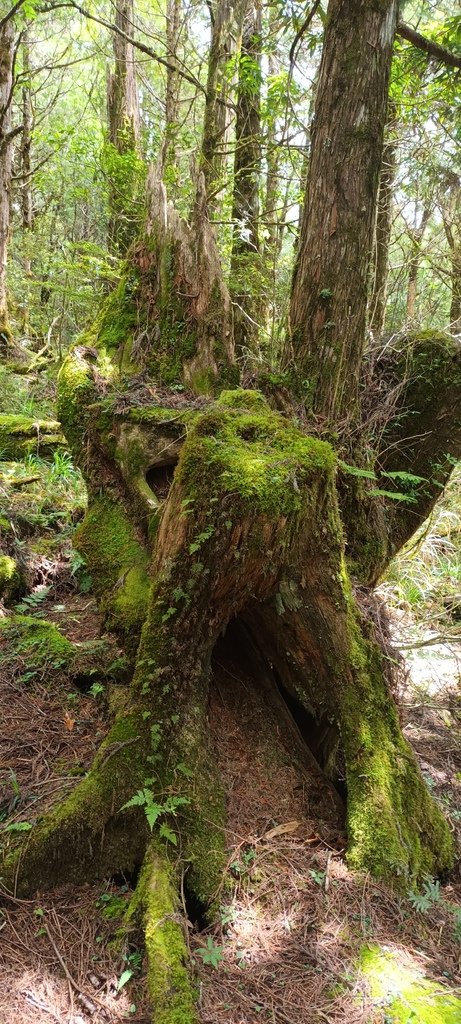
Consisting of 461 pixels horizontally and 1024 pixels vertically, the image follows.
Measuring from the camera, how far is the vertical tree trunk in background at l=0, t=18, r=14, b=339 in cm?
997

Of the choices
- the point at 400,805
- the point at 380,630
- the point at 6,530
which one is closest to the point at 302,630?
the point at 380,630

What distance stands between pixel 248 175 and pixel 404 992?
30.7ft

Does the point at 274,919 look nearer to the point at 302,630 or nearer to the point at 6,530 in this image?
the point at 302,630

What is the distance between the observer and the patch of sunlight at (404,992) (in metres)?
2.30

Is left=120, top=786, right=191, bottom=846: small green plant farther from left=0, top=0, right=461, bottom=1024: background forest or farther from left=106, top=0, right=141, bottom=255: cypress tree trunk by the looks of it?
left=106, top=0, right=141, bottom=255: cypress tree trunk

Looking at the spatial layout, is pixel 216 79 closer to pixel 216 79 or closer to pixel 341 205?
pixel 216 79

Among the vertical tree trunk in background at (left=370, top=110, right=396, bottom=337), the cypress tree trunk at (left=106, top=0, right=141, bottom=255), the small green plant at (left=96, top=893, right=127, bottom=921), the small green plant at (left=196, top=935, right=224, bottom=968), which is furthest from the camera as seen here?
the cypress tree trunk at (left=106, top=0, right=141, bottom=255)

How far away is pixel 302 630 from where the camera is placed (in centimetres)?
325

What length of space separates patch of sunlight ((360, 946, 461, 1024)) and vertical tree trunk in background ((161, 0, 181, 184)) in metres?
8.70

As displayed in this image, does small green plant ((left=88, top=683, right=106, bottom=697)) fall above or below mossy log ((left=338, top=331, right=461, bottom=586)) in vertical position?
below

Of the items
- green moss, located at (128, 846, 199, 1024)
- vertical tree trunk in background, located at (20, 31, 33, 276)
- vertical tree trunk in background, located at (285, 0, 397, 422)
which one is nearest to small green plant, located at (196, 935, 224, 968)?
green moss, located at (128, 846, 199, 1024)

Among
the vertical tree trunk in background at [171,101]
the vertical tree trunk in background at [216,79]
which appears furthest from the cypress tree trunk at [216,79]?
the vertical tree trunk in background at [171,101]

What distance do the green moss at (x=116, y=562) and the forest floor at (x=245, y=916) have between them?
0.49 meters

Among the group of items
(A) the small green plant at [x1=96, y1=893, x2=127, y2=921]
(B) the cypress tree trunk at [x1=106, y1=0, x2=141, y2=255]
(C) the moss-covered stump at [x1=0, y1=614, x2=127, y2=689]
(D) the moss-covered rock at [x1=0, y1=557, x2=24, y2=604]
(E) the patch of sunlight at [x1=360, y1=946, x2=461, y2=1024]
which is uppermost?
(B) the cypress tree trunk at [x1=106, y1=0, x2=141, y2=255]
